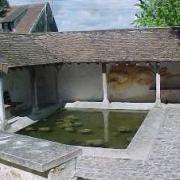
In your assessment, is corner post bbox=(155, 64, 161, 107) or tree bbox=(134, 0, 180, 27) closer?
corner post bbox=(155, 64, 161, 107)

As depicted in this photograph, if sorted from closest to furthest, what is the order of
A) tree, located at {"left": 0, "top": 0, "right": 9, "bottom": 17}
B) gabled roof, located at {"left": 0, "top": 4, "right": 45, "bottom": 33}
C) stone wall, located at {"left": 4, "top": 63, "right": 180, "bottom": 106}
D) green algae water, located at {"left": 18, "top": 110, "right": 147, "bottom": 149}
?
green algae water, located at {"left": 18, "top": 110, "right": 147, "bottom": 149}
stone wall, located at {"left": 4, "top": 63, "right": 180, "bottom": 106}
gabled roof, located at {"left": 0, "top": 4, "right": 45, "bottom": 33}
tree, located at {"left": 0, "top": 0, "right": 9, "bottom": 17}

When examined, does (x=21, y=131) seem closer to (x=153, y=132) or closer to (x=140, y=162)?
(x=153, y=132)

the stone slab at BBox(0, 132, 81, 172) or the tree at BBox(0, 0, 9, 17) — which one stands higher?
the tree at BBox(0, 0, 9, 17)

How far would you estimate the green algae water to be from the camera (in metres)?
13.4

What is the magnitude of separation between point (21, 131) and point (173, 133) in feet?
20.6

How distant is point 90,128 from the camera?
51.1ft

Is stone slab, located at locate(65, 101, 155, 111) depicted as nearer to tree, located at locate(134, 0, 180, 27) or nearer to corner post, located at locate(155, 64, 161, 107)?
corner post, located at locate(155, 64, 161, 107)

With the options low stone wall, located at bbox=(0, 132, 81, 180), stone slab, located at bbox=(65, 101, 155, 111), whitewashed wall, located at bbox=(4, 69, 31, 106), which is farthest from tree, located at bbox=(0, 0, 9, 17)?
low stone wall, located at bbox=(0, 132, 81, 180)

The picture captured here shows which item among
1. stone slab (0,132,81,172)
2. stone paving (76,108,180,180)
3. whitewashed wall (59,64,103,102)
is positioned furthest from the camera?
whitewashed wall (59,64,103,102)

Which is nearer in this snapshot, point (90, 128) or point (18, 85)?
point (90, 128)

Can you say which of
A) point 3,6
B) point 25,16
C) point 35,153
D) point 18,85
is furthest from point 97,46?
point 3,6

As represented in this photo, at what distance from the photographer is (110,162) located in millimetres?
10352

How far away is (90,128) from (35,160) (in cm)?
1256

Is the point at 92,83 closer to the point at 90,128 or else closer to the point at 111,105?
the point at 111,105
